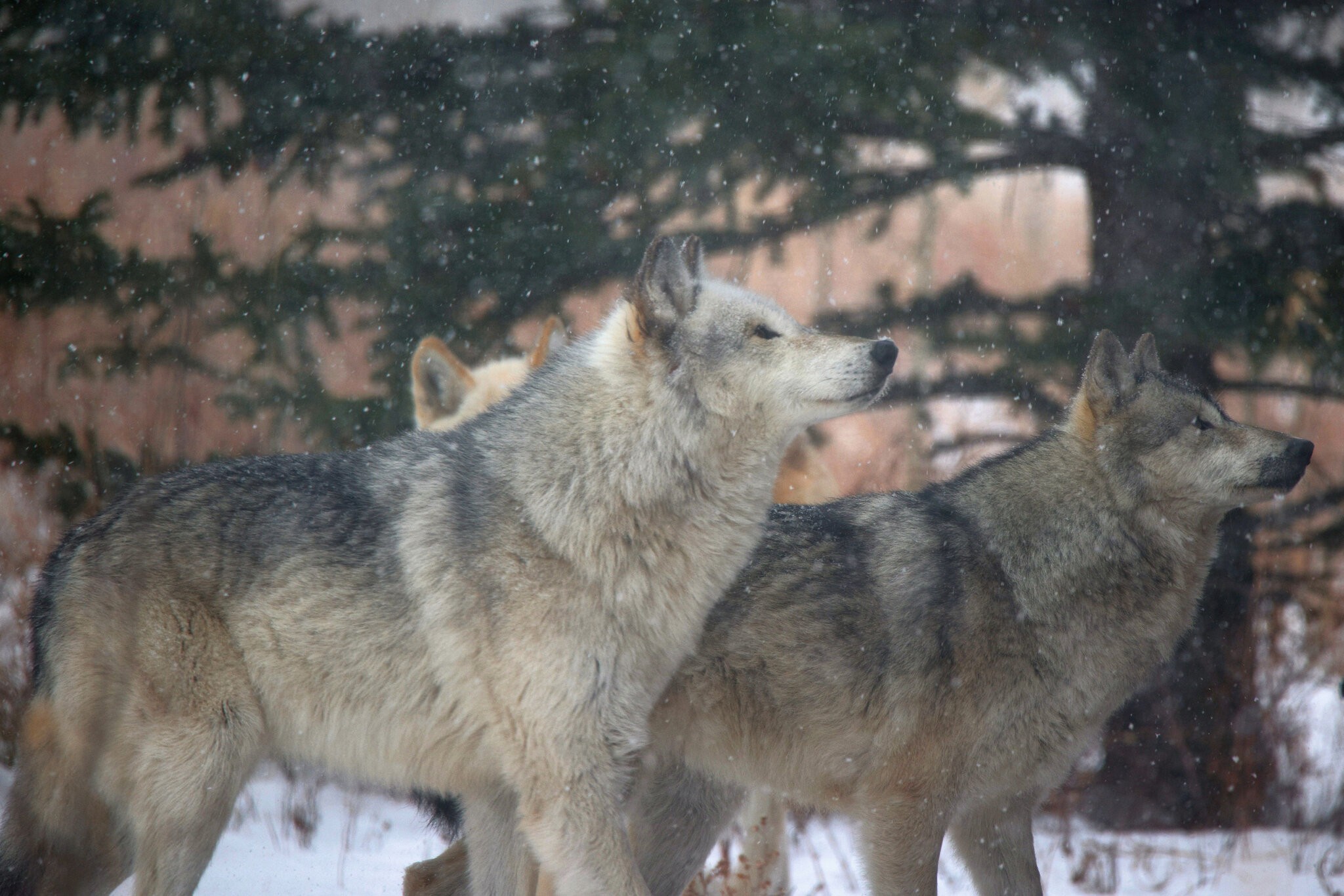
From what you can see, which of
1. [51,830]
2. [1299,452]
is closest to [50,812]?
[51,830]

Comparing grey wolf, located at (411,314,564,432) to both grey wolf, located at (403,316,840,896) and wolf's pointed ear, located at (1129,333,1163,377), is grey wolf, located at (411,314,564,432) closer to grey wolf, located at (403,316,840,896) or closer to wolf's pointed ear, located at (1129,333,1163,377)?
grey wolf, located at (403,316,840,896)

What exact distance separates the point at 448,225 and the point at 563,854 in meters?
4.33

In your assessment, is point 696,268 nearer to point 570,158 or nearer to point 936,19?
point 570,158

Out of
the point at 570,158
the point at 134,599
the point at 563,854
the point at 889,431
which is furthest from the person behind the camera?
the point at 889,431

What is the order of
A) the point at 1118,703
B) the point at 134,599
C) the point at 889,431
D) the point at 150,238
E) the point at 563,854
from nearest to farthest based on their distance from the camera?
the point at 563,854, the point at 134,599, the point at 1118,703, the point at 150,238, the point at 889,431

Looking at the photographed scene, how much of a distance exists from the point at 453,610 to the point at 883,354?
151 centimetres

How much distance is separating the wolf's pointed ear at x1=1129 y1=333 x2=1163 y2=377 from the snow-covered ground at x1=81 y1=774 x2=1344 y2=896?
2.27m

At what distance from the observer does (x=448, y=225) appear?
6.26m

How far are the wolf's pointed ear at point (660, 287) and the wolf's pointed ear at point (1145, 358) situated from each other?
73.7 inches

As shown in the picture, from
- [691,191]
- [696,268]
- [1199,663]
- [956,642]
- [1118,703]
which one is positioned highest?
[696,268]

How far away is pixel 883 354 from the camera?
9.96 feet

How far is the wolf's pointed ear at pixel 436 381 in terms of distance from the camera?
16.9ft

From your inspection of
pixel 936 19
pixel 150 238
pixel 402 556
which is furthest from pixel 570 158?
pixel 402 556

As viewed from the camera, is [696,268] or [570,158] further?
[570,158]
